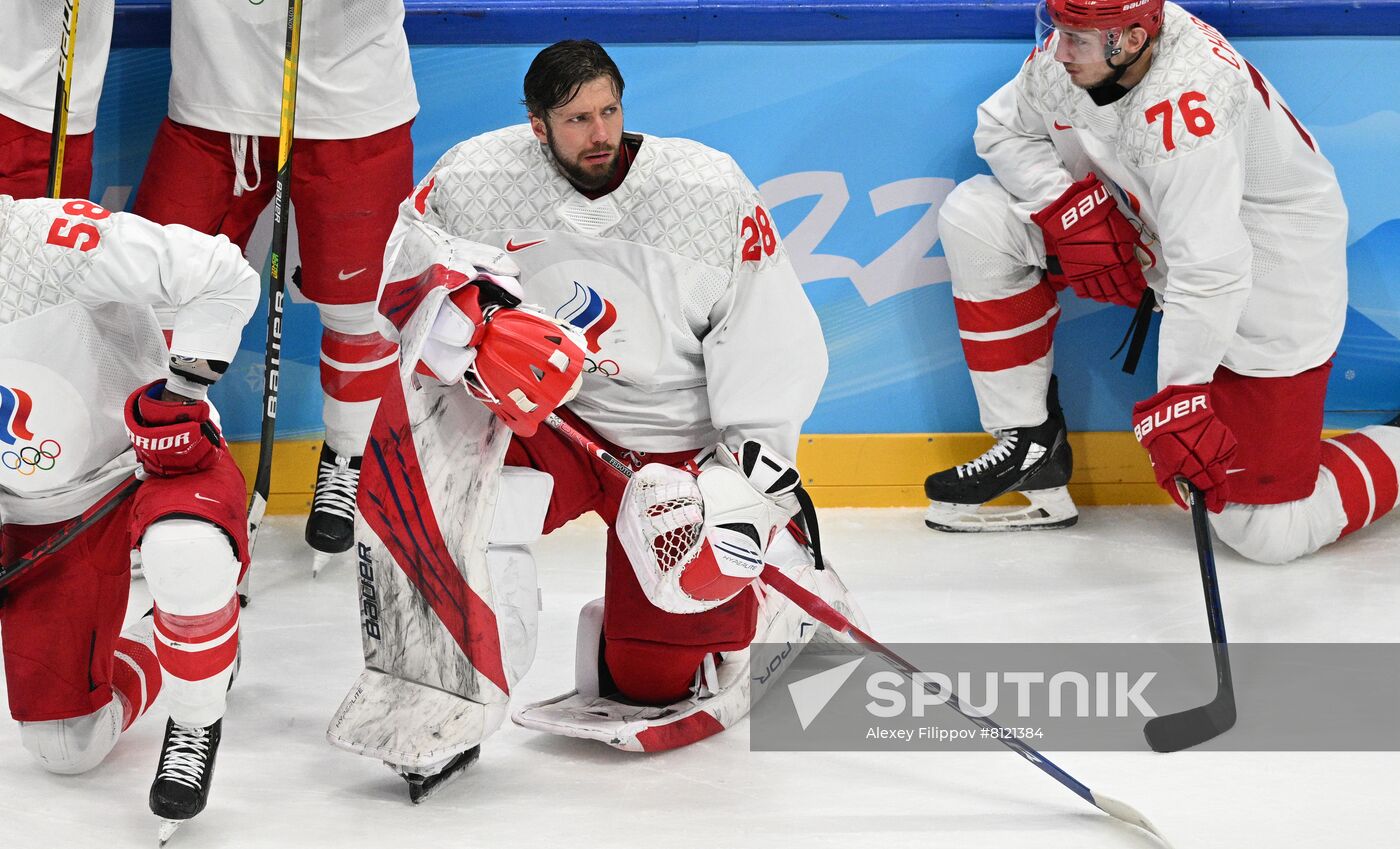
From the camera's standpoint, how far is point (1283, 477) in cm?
316

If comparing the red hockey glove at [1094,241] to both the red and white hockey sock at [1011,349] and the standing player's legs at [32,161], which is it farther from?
the standing player's legs at [32,161]

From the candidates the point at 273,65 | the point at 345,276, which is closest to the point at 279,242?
the point at 345,276

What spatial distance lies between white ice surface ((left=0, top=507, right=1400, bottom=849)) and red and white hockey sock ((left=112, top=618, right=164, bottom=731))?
0.05 metres

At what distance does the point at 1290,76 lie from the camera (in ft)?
11.1

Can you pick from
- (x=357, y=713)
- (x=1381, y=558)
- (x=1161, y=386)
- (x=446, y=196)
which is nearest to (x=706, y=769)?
(x=357, y=713)

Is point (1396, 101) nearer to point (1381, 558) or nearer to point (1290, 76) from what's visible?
point (1290, 76)

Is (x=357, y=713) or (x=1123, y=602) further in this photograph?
(x=1123, y=602)

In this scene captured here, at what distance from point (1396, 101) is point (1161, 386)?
0.99 meters

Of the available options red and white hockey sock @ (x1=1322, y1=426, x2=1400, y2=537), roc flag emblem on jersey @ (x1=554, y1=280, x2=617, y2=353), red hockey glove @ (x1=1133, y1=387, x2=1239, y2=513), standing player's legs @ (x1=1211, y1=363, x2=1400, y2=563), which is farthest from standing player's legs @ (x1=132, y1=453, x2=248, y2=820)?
red and white hockey sock @ (x1=1322, y1=426, x2=1400, y2=537)

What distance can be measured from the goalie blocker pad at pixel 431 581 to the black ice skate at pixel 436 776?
6 centimetres

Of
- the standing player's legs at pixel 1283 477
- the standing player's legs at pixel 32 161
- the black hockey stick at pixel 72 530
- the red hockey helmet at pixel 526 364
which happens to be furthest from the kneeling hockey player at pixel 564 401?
the standing player's legs at pixel 1283 477

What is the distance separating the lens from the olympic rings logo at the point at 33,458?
7.48ft

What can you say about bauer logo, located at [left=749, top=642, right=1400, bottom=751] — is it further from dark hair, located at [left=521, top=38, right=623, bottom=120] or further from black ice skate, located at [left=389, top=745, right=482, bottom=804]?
dark hair, located at [left=521, top=38, right=623, bottom=120]

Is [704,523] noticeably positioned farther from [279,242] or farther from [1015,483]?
[1015,483]
